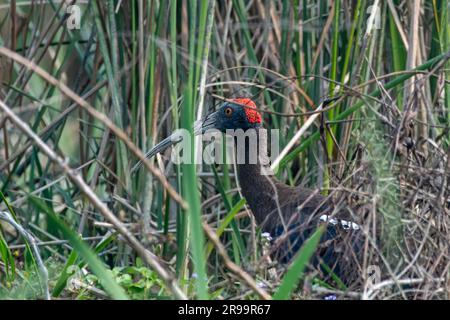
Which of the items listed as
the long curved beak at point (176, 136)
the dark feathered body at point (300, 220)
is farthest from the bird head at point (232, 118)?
the dark feathered body at point (300, 220)

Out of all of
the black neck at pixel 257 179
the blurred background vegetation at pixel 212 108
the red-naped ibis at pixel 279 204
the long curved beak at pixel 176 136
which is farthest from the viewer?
the black neck at pixel 257 179

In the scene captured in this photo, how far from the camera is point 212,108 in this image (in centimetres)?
513

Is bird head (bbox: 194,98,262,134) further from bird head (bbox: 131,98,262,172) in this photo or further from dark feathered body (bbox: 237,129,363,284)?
dark feathered body (bbox: 237,129,363,284)

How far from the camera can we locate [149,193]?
4.27 metres

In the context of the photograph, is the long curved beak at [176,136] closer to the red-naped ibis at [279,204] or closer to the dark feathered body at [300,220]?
the red-naped ibis at [279,204]

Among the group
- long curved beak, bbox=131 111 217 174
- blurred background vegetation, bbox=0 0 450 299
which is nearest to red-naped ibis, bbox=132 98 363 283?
long curved beak, bbox=131 111 217 174

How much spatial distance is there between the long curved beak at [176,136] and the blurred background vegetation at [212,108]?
7 centimetres

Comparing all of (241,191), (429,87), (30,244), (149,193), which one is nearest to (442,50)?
(429,87)

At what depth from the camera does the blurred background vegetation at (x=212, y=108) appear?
334cm

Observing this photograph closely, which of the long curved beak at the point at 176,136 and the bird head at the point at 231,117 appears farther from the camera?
the bird head at the point at 231,117

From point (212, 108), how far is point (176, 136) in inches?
37.6

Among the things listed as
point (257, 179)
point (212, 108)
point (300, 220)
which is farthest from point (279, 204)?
point (212, 108)

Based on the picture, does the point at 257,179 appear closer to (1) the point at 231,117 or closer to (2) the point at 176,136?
(1) the point at 231,117

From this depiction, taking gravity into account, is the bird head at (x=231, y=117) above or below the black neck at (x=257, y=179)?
above
